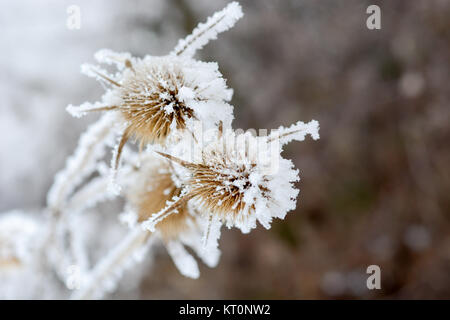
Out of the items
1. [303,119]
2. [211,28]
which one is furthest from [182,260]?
[303,119]

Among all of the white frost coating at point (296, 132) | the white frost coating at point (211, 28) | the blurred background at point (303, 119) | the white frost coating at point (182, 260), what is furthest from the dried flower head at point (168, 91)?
the blurred background at point (303, 119)

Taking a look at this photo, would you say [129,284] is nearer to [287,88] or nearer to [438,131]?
[287,88]

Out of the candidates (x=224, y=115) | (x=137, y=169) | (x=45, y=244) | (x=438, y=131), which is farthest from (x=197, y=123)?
(x=438, y=131)

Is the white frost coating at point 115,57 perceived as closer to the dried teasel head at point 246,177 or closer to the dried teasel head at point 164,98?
the dried teasel head at point 164,98

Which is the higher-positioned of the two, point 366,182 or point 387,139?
point 387,139

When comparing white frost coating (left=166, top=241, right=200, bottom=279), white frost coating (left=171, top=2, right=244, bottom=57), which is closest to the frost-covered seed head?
white frost coating (left=171, top=2, right=244, bottom=57)

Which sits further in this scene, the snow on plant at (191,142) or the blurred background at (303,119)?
the blurred background at (303,119)

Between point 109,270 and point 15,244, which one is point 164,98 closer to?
point 109,270
